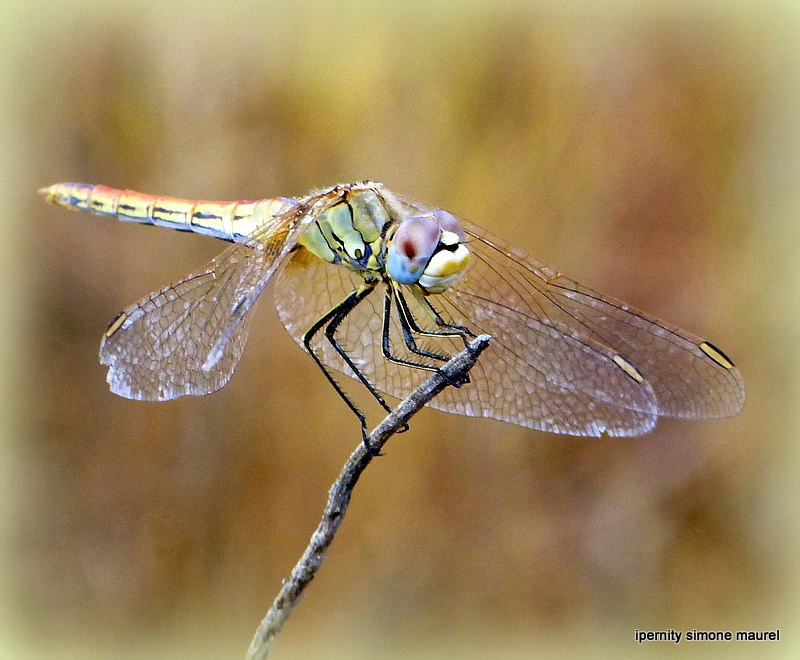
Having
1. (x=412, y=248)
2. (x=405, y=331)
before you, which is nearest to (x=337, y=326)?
(x=405, y=331)

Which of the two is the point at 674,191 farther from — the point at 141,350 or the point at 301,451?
the point at 141,350

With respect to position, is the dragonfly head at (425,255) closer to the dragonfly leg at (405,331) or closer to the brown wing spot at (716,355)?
the dragonfly leg at (405,331)

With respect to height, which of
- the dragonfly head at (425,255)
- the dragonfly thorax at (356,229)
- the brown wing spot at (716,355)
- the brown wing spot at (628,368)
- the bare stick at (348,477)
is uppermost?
the dragonfly thorax at (356,229)

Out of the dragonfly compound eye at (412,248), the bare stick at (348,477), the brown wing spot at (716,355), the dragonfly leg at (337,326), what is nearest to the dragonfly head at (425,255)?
the dragonfly compound eye at (412,248)

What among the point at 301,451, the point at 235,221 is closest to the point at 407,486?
the point at 301,451

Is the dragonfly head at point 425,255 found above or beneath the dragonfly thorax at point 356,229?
beneath

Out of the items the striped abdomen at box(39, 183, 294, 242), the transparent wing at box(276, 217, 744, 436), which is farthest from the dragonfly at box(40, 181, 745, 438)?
the striped abdomen at box(39, 183, 294, 242)

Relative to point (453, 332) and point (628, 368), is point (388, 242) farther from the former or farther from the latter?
point (628, 368)
